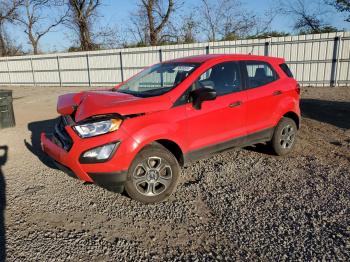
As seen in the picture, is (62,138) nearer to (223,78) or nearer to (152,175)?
(152,175)

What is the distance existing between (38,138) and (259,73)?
5020 mm

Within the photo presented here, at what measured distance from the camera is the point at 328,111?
8797 millimetres

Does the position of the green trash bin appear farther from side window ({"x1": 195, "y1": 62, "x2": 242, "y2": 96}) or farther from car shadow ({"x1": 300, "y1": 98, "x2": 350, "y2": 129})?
car shadow ({"x1": 300, "y1": 98, "x2": 350, "y2": 129})

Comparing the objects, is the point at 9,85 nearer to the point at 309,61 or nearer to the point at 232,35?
the point at 232,35

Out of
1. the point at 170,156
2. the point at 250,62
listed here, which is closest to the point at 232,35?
the point at 250,62

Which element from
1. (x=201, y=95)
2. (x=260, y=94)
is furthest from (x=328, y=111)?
(x=201, y=95)

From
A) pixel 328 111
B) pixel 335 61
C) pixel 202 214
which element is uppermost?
pixel 335 61

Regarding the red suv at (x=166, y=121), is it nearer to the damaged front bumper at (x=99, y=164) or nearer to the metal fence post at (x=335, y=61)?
the damaged front bumper at (x=99, y=164)

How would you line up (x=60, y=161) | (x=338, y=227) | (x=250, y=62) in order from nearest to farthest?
(x=338, y=227) → (x=60, y=161) → (x=250, y=62)

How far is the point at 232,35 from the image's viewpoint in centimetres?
2528

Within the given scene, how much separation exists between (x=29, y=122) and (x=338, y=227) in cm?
836

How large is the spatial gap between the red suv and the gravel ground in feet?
1.39

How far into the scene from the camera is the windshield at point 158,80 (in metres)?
4.05

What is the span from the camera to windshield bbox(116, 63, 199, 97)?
13.3 ft
